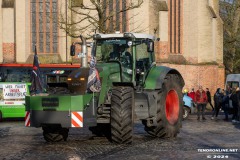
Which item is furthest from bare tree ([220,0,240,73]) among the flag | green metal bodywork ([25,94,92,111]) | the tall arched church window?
green metal bodywork ([25,94,92,111])

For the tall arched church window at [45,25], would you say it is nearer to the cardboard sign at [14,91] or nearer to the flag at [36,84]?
the cardboard sign at [14,91]

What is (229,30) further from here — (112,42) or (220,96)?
(112,42)

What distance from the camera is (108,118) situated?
12.7 metres

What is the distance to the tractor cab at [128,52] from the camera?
45.2ft

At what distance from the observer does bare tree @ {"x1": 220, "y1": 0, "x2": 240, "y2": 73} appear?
1890 inches

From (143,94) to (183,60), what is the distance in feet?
82.5

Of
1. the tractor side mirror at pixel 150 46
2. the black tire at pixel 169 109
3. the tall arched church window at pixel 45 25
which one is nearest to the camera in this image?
the tractor side mirror at pixel 150 46

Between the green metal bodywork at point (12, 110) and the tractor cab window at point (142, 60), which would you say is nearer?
the tractor cab window at point (142, 60)

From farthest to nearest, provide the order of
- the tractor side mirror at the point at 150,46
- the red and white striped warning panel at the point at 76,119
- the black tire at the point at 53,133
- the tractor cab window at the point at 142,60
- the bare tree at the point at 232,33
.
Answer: the bare tree at the point at 232,33 → the tractor cab window at the point at 142,60 → the tractor side mirror at the point at 150,46 → the black tire at the point at 53,133 → the red and white striped warning panel at the point at 76,119

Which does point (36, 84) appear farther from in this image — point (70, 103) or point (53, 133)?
point (70, 103)

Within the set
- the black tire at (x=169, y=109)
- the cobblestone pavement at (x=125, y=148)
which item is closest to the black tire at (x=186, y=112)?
the cobblestone pavement at (x=125, y=148)

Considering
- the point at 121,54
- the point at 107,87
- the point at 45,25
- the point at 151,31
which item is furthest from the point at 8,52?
the point at 107,87

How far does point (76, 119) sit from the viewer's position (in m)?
12.1

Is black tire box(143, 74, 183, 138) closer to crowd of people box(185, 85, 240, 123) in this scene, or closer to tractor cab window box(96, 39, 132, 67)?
tractor cab window box(96, 39, 132, 67)
